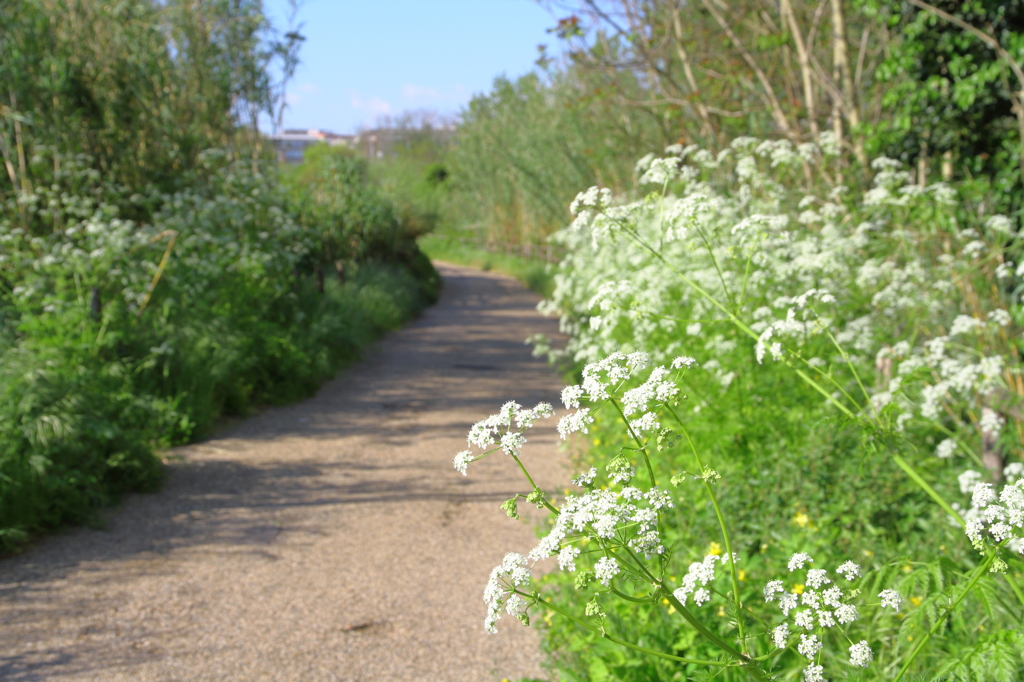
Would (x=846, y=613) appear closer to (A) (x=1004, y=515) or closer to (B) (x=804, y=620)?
(B) (x=804, y=620)

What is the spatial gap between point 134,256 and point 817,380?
20.4 ft

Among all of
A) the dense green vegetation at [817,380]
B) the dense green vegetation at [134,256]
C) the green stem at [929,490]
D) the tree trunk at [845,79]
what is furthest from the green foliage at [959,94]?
the dense green vegetation at [134,256]

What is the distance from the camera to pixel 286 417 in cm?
764

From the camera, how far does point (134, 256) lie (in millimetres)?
7492

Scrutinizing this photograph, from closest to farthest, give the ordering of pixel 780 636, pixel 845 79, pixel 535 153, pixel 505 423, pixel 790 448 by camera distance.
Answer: pixel 780 636 → pixel 505 423 → pixel 790 448 → pixel 845 79 → pixel 535 153

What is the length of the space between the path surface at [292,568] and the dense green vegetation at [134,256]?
1.38 ft

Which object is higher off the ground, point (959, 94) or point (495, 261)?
point (959, 94)

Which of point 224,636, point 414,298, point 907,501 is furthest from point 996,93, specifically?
point 414,298

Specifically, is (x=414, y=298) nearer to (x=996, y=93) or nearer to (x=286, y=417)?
(x=286, y=417)

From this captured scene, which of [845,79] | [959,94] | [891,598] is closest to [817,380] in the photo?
[891,598]

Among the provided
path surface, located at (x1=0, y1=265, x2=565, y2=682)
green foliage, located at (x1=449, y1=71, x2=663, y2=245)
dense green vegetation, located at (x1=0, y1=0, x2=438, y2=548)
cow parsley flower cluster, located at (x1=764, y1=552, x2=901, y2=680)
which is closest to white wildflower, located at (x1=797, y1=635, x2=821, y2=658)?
cow parsley flower cluster, located at (x1=764, y1=552, x2=901, y2=680)

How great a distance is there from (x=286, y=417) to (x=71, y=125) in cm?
380

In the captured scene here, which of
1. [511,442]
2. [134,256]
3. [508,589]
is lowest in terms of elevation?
[508,589]

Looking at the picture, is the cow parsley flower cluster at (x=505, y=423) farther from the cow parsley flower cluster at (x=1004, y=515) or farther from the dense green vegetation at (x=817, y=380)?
the cow parsley flower cluster at (x=1004, y=515)
